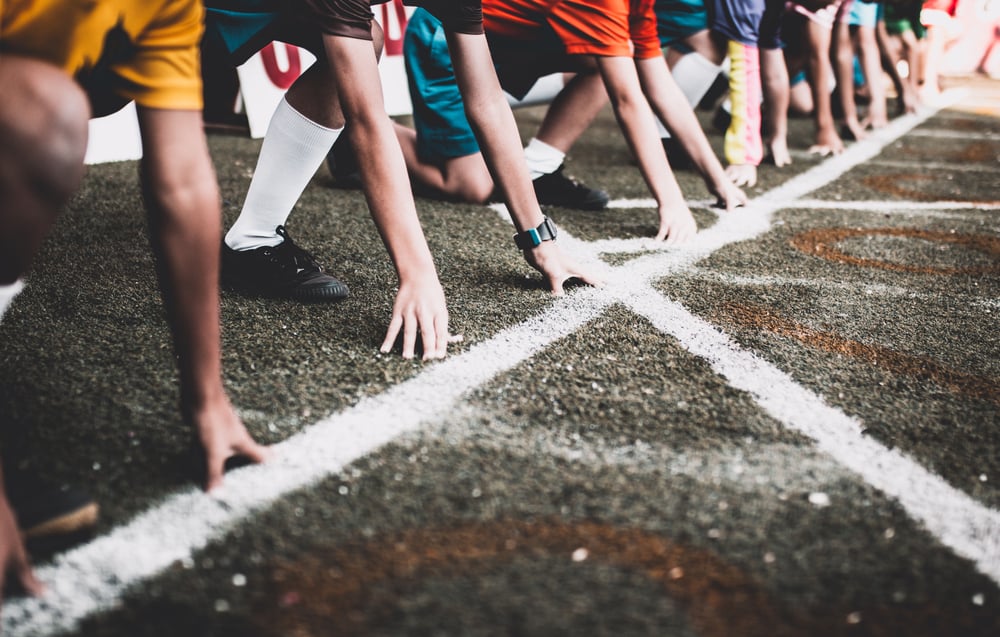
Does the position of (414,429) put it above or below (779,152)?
above

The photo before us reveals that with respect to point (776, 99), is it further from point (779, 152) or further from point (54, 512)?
point (54, 512)

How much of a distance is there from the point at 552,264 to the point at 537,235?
0.29 feet

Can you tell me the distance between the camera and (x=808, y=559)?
1.03 metres

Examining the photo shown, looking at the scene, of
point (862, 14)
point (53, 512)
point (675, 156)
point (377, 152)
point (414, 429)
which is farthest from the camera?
point (862, 14)

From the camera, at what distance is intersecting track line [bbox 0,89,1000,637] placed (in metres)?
0.96

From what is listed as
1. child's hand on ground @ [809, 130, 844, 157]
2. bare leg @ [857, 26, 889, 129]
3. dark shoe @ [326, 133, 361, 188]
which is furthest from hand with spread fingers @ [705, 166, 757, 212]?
bare leg @ [857, 26, 889, 129]

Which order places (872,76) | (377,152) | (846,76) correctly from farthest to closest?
1. (872,76)
2. (846,76)
3. (377,152)

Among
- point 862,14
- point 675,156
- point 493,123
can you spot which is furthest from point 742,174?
point 862,14

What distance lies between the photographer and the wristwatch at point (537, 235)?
6.61 ft

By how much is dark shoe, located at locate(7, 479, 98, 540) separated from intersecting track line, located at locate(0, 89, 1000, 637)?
0.03 m

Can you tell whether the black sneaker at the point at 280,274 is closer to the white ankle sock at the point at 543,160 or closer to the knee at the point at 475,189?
the knee at the point at 475,189

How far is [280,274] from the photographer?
1967mm

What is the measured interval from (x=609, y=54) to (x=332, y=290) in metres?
1.17

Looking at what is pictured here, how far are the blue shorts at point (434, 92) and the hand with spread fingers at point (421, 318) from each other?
1.42 metres
